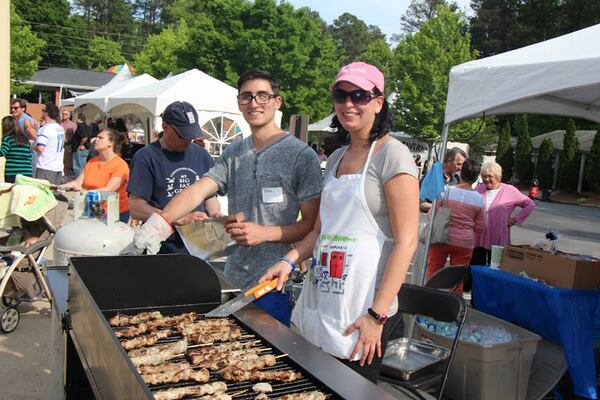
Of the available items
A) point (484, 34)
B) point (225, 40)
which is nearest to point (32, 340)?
point (225, 40)

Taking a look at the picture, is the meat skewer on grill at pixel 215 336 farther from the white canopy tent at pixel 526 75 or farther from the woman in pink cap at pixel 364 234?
the white canopy tent at pixel 526 75

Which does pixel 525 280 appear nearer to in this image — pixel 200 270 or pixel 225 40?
pixel 200 270

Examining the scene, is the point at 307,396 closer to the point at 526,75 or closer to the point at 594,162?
the point at 526,75

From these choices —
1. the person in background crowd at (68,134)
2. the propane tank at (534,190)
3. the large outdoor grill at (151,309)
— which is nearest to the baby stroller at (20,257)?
the large outdoor grill at (151,309)

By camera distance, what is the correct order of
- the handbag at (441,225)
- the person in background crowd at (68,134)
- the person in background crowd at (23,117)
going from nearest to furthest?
the handbag at (441,225) → the person in background crowd at (23,117) → the person in background crowd at (68,134)

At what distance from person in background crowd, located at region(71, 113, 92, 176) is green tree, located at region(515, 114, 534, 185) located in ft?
72.8

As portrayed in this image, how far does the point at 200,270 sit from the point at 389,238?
38.3 inches

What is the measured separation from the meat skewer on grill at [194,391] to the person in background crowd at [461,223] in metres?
3.80

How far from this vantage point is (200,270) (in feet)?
8.15

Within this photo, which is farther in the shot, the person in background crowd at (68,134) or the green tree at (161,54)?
the green tree at (161,54)

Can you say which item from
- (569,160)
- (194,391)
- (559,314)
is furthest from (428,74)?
(194,391)

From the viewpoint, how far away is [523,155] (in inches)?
1122

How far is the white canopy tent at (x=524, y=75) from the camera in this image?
3535 millimetres

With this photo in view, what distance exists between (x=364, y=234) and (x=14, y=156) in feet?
25.5
